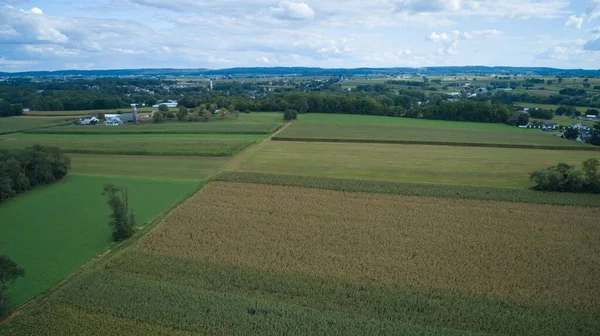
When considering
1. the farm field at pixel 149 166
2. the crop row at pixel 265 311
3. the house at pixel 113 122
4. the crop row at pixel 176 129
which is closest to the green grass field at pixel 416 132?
the crop row at pixel 176 129

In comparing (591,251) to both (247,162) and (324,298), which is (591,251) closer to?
(324,298)

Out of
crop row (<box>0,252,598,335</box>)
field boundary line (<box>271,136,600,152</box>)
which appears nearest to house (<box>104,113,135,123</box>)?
field boundary line (<box>271,136,600,152</box>)

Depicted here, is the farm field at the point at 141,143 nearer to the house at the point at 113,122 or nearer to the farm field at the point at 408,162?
the farm field at the point at 408,162

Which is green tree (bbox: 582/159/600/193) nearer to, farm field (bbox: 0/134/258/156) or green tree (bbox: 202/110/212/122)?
farm field (bbox: 0/134/258/156)

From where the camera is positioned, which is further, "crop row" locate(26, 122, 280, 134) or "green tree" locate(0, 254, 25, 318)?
"crop row" locate(26, 122, 280, 134)

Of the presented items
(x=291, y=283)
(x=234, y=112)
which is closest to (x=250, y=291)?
(x=291, y=283)

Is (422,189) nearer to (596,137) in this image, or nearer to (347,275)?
(347,275)
